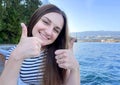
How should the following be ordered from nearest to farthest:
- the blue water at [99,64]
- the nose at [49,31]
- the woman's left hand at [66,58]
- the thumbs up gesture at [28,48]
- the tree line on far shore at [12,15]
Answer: the thumbs up gesture at [28,48] < the woman's left hand at [66,58] < the nose at [49,31] < the blue water at [99,64] < the tree line on far shore at [12,15]

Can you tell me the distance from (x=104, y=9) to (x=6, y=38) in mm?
6571

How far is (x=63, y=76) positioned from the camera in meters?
1.20

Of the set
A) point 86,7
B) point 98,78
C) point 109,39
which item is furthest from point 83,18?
point 98,78

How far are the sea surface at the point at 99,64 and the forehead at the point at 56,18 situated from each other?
414 centimetres

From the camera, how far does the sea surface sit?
579 centimetres

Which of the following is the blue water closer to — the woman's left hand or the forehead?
the forehead

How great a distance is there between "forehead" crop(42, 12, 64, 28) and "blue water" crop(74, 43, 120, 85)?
414cm

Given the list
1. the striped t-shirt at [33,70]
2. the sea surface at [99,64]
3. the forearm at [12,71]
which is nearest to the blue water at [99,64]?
the sea surface at [99,64]

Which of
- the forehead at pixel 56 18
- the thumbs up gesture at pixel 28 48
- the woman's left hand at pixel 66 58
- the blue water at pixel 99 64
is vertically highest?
the forehead at pixel 56 18

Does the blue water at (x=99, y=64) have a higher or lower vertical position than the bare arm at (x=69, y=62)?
lower

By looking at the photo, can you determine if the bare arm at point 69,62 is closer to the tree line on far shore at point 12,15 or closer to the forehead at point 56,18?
the forehead at point 56,18

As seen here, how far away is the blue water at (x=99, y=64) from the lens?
228 inches

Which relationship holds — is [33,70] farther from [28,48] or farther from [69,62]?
[28,48]

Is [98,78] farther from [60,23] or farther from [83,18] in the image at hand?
[83,18]
